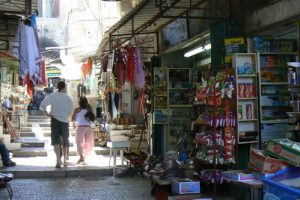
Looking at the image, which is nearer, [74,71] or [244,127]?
[244,127]

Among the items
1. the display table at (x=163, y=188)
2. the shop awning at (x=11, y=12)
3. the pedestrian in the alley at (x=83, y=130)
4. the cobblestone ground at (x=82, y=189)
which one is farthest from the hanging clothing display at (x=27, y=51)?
the pedestrian in the alley at (x=83, y=130)

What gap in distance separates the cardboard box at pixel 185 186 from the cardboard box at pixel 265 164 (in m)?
1.54

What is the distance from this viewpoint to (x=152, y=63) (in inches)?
474

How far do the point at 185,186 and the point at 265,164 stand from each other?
1.88 metres

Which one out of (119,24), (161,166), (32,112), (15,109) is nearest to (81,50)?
(15,109)

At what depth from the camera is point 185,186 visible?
661cm

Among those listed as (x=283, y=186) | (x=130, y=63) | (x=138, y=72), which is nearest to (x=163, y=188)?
(x=283, y=186)

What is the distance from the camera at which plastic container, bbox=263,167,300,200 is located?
4.03 m

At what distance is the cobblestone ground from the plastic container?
385 cm

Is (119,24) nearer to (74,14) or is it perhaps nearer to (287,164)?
(287,164)

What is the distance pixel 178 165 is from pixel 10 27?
23.3 feet

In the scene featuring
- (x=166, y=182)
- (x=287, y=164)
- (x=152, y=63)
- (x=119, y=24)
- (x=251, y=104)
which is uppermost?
(x=119, y=24)

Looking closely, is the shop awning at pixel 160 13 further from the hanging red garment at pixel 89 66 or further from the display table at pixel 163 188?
the hanging red garment at pixel 89 66

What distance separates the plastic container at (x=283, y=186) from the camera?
4.03m
